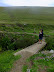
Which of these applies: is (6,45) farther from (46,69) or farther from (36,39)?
(46,69)

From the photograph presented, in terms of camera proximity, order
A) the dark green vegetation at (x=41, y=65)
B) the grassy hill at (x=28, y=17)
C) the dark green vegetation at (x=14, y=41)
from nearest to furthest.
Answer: the dark green vegetation at (x=41, y=65)
the dark green vegetation at (x=14, y=41)
the grassy hill at (x=28, y=17)

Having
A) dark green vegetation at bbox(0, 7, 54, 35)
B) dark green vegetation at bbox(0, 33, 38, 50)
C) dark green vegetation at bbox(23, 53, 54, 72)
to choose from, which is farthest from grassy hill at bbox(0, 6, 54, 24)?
dark green vegetation at bbox(23, 53, 54, 72)

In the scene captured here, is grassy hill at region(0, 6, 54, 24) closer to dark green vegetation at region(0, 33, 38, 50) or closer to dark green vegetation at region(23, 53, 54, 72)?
dark green vegetation at region(0, 33, 38, 50)

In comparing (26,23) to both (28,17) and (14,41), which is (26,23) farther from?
(28,17)

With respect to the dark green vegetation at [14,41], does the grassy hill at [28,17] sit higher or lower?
higher

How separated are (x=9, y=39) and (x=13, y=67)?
13.2 meters

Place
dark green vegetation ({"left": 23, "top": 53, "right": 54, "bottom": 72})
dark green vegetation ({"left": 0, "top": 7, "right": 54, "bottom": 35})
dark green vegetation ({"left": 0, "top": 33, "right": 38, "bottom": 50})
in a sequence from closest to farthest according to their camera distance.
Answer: dark green vegetation ({"left": 23, "top": 53, "right": 54, "bottom": 72}) < dark green vegetation ({"left": 0, "top": 33, "right": 38, "bottom": 50}) < dark green vegetation ({"left": 0, "top": 7, "right": 54, "bottom": 35})

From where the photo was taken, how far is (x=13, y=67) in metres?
10.5

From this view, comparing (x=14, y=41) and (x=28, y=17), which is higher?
(x=28, y=17)

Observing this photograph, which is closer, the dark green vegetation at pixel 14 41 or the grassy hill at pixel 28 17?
the dark green vegetation at pixel 14 41

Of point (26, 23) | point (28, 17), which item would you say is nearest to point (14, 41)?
point (26, 23)

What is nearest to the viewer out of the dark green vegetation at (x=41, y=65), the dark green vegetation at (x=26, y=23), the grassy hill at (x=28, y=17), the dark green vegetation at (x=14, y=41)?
the dark green vegetation at (x=41, y=65)

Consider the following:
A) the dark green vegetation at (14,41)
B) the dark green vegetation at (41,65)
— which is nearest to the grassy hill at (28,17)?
the dark green vegetation at (14,41)

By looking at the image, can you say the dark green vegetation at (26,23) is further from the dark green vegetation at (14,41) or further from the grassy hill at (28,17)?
the dark green vegetation at (14,41)
